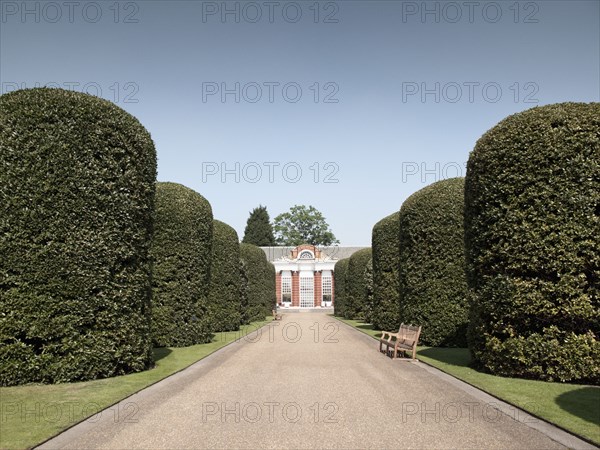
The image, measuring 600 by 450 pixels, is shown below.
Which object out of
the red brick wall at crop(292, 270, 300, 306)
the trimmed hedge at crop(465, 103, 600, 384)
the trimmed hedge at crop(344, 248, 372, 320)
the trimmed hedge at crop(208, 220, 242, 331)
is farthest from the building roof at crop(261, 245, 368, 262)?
the trimmed hedge at crop(465, 103, 600, 384)

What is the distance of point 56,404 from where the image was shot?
687 centimetres

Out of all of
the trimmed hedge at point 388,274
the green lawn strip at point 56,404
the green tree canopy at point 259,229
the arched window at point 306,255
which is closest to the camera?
the green lawn strip at point 56,404

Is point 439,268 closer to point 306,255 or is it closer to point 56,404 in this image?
point 56,404

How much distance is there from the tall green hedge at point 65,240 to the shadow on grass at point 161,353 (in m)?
2.83

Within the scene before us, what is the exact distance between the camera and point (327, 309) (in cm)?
5538

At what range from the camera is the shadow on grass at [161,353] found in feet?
40.5

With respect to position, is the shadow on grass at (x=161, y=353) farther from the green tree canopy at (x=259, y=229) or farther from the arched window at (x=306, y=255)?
the green tree canopy at (x=259, y=229)

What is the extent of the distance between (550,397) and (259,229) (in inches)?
2999

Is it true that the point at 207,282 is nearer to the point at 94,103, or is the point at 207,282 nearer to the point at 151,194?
the point at 151,194

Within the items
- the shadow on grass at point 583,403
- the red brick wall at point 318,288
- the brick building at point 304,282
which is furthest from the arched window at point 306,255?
Answer: the shadow on grass at point 583,403

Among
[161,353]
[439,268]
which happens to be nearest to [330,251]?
[439,268]

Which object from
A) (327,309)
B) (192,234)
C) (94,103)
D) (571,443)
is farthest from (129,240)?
(327,309)

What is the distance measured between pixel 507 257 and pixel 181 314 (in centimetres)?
1001

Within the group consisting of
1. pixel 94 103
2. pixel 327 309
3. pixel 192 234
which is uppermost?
pixel 94 103
